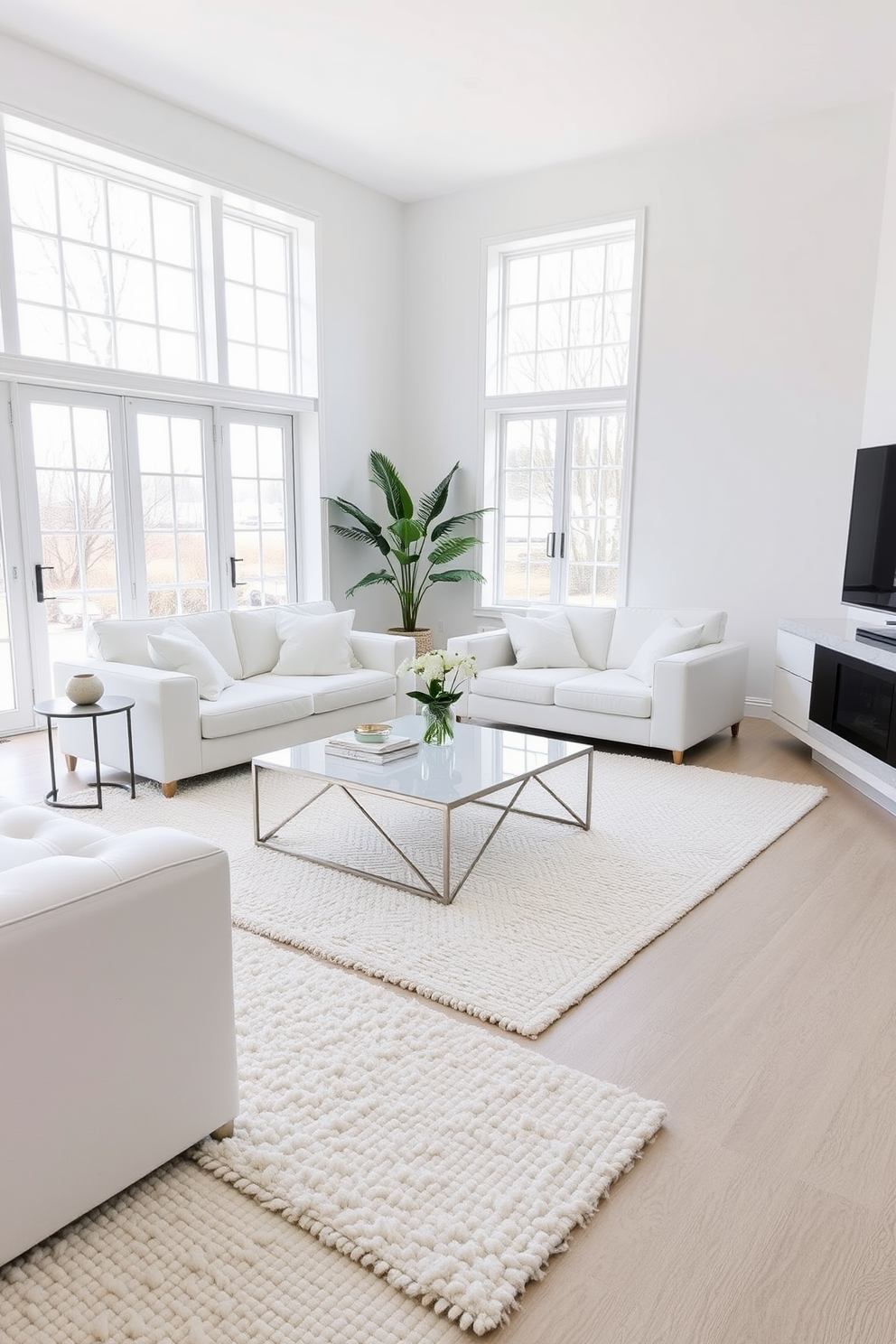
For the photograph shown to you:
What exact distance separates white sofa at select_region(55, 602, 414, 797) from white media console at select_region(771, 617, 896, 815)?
2.14 meters

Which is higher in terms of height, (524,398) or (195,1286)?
(524,398)

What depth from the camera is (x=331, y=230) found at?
20.8 feet

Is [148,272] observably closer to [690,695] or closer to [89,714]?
[89,714]

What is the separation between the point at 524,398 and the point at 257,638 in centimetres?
281

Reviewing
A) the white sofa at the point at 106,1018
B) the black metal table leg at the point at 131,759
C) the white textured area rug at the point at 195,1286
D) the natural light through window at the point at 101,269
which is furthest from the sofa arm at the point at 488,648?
the white textured area rug at the point at 195,1286

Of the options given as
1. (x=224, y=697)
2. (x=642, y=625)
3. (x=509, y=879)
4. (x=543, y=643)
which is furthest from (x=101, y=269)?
(x=509, y=879)

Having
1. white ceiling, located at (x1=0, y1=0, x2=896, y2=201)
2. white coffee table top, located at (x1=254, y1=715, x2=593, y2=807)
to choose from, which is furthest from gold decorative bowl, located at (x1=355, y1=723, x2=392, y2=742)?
white ceiling, located at (x1=0, y1=0, x2=896, y2=201)

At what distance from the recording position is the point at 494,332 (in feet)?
21.9

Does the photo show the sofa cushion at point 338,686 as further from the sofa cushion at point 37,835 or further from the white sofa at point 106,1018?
the white sofa at point 106,1018

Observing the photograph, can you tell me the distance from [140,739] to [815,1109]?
10.1ft

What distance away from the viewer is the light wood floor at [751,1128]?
1432 mm

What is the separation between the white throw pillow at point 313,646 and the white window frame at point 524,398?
1.86m

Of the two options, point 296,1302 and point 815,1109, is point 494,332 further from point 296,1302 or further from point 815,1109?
point 296,1302

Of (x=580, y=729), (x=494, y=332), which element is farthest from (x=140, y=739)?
(x=494, y=332)
